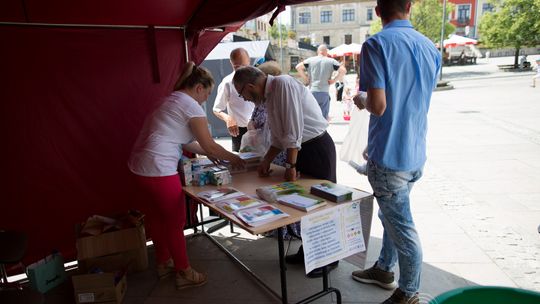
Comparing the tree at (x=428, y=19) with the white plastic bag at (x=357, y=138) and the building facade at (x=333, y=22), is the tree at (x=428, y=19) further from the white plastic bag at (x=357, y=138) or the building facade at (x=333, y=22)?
the white plastic bag at (x=357, y=138)

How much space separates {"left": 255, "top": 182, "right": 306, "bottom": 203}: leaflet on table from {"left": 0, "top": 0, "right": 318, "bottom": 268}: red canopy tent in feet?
3.85

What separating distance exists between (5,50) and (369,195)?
270 cm

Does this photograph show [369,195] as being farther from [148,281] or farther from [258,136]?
[148,281]

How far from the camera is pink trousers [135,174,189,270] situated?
2385mm

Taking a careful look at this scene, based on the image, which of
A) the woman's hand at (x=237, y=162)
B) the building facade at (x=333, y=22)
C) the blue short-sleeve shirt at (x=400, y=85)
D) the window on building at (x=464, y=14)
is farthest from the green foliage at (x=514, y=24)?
the woman's hand at (x=237, y=162)

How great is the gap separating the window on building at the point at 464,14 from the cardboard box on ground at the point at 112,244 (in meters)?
50.8

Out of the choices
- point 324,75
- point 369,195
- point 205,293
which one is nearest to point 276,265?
point 205,293

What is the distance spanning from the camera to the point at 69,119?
3033mm

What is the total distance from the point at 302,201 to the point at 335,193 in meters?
0.19

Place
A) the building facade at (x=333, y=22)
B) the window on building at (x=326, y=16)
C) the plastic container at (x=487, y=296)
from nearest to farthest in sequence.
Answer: the plastic container at (x=487, y=296), the building facade at (x=333, y=22), the window on building at (x=326, y=16)

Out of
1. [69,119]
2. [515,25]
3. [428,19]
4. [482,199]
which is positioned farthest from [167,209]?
[428,19]

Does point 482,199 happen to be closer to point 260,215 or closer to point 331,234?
point 331,234

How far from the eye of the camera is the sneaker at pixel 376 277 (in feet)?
8.15

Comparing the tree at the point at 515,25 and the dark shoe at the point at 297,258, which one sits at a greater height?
the tree at the point at 515,25
